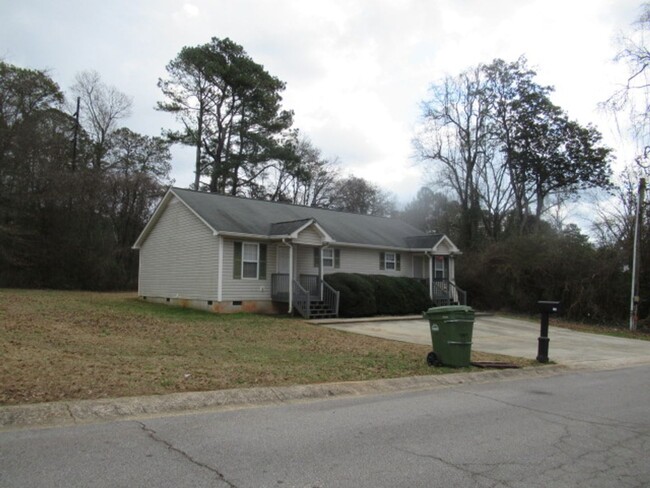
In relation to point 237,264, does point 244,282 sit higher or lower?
lower

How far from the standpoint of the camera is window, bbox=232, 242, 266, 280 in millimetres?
20875

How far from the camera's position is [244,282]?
69.0 feet

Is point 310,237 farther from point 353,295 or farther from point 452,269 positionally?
point 452,269

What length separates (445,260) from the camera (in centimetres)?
2905

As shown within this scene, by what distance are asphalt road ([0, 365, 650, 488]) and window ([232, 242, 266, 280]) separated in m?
13.9

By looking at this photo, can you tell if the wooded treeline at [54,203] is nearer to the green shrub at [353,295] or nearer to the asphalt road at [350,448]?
the green shrub at [353,295]

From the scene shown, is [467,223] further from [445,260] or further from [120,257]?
[120,257]

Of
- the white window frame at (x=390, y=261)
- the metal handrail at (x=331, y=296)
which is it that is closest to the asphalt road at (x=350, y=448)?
the metal handrail at (x=331, y=296)

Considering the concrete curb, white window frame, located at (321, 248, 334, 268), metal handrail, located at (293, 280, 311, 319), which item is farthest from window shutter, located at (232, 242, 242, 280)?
the concrete curb

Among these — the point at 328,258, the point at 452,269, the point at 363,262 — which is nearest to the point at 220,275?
the point at 328,258

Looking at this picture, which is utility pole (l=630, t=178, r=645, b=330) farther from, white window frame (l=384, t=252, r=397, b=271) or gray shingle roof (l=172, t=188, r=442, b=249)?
white window frame (l=384, t=252, r=397, b=271)

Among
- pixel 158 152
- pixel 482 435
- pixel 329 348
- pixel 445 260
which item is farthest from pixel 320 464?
pixel 158 152

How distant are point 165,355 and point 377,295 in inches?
548

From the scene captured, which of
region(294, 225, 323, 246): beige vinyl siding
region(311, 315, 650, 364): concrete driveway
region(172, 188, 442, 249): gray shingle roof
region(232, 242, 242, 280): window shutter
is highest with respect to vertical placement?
region(172, 188, 442, 249): gray shingle roof
